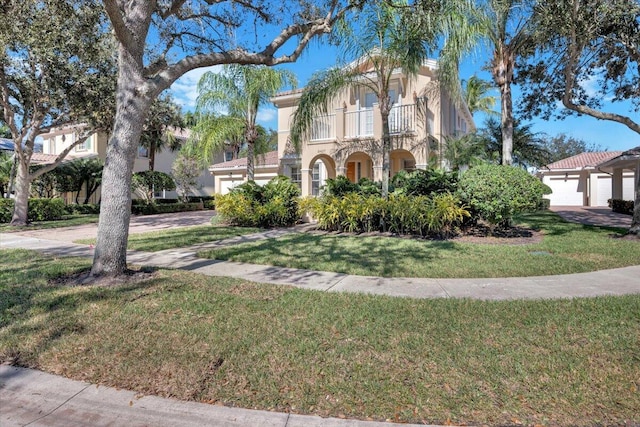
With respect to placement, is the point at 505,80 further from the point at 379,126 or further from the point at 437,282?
the point at 437,282

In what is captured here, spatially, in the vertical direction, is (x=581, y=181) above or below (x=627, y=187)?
above

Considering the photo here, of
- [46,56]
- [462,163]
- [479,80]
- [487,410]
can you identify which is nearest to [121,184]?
[487,410]

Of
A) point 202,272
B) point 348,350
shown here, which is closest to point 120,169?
point 202,272

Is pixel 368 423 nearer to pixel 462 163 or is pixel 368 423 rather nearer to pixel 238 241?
pixel 238 241

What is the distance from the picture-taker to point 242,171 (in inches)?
998

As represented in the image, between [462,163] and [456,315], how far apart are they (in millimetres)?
13829

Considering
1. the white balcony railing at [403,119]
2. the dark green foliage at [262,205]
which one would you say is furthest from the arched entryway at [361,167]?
the dark green foliage at [262,205]

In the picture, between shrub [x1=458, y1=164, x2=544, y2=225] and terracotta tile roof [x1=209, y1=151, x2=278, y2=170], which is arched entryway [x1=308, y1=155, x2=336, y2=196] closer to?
terracotta tile roof [x1=209, y1=151, x2=278, y2=170]

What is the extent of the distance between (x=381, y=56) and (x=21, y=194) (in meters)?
15.5

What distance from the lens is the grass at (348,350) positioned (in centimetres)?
290

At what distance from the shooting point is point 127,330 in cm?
411

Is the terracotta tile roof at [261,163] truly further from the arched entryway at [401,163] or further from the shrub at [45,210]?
the shrub at [45,210]

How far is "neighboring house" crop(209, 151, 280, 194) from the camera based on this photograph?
22609 mm

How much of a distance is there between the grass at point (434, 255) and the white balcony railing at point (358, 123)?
674cm
